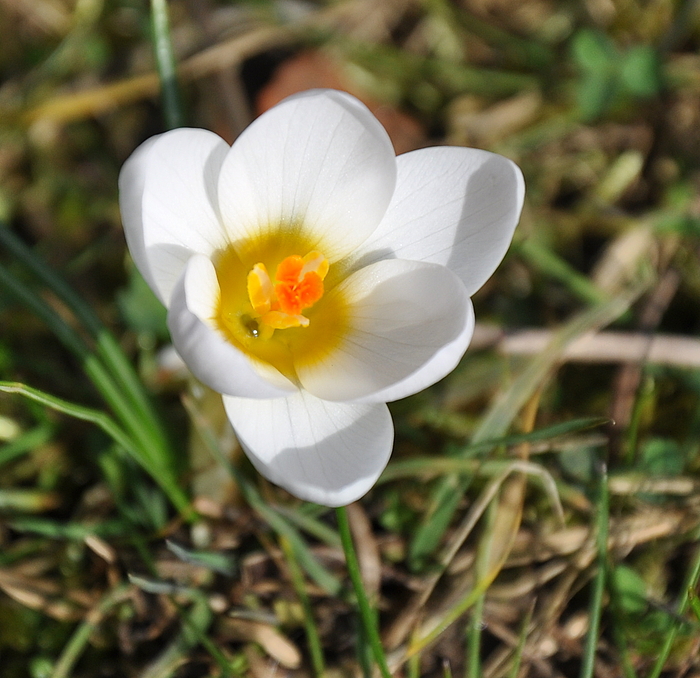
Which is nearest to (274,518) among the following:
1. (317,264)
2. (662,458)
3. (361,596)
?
(361,596)

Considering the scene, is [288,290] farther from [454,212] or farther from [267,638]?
[267,638]

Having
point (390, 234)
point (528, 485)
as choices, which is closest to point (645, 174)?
point (528, 485)

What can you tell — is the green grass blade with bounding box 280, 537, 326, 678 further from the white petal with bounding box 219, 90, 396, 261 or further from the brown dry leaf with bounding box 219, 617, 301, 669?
the white petal with bounding box 219, 90, 396, 261

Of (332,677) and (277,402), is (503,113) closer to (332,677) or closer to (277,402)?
(277,402)

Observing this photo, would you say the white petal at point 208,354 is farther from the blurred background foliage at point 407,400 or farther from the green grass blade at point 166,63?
the green grass blade at point 166,63

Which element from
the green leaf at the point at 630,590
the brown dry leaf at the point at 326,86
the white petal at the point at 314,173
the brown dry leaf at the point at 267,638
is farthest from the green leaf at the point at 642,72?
the brown dry leaf at the point at 267,638

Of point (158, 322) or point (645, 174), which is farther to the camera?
point (645, 174)
